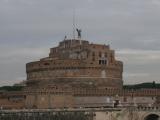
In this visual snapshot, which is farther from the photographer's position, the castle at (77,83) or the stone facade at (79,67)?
the stone facade at (79,67)

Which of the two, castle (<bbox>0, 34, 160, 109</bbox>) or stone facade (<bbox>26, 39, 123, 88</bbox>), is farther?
stone facade (<bbox>26, 39, 123, 88</bbox>)

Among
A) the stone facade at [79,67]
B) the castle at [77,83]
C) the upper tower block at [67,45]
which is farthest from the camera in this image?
the upper tower block at [67,45]

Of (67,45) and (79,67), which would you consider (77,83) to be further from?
(67,45)

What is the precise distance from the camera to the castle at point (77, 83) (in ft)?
226

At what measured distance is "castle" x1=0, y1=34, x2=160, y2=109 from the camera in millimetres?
68750

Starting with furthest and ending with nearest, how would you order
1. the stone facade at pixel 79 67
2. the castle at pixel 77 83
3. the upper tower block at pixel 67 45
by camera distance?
the upper tower block at pixel 67 45, the stone facade at pixel 79 67, the castle at pixel 77 83

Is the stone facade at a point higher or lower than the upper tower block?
lower

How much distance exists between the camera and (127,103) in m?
73.4

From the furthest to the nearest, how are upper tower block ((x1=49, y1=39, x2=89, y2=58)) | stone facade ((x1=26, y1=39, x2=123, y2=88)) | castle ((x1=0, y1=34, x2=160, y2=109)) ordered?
upper tower block ((x1=49, y1=39, x2=89, y2=58)) → stone facade ((x1=26, y1=39, x2=123, y2=88)) → castle ((x1=0, y1=34, x2=160, y2=109))

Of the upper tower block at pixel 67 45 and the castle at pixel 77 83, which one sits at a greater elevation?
the upper tower block at pixel 67 45

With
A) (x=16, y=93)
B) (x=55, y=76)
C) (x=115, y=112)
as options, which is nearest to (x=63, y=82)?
(x=55, y=76)

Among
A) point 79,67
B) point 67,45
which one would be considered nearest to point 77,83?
point 79,67

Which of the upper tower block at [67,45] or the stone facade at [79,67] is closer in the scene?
the stone facade at [79,67]

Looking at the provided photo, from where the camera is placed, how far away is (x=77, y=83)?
75188mm
